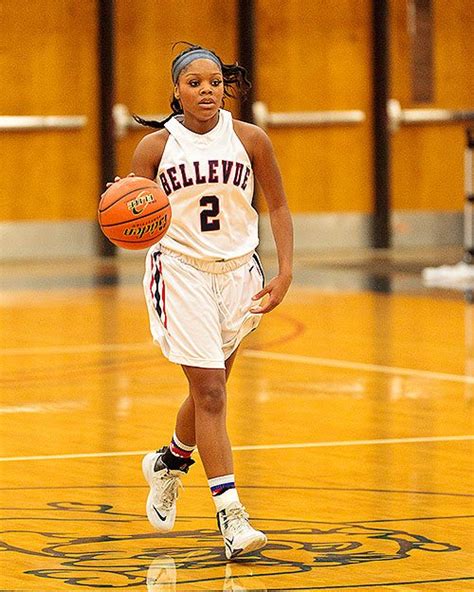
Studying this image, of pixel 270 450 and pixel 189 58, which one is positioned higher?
pixel 189 58

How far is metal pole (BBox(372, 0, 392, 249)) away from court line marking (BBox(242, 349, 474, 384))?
32.8 feet

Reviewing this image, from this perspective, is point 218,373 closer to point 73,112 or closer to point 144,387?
point 144,387

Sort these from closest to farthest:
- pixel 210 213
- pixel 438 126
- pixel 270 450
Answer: pixel 210 213, pixel 270 450, pixel 438 126

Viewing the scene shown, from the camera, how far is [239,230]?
5.25 m

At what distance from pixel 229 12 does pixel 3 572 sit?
641 inches

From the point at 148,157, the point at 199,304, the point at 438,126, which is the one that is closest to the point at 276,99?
the point at 438,126

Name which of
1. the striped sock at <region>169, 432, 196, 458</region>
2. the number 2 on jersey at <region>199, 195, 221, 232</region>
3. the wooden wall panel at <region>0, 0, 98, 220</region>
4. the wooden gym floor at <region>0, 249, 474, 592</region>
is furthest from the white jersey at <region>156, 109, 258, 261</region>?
the wooden wall panel at <region>0, 0, 98, 220</region>

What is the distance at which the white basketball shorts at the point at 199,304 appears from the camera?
16.8 ft

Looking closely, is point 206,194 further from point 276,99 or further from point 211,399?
point 276,99

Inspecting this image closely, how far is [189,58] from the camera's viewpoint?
524cm

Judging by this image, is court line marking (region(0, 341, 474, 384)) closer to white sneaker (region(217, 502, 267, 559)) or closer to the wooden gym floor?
the wooden gym floor

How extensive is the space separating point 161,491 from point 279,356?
5.32m

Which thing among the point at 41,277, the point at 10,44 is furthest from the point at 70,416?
the point at 10,44

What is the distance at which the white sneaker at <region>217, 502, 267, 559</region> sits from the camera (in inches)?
188
